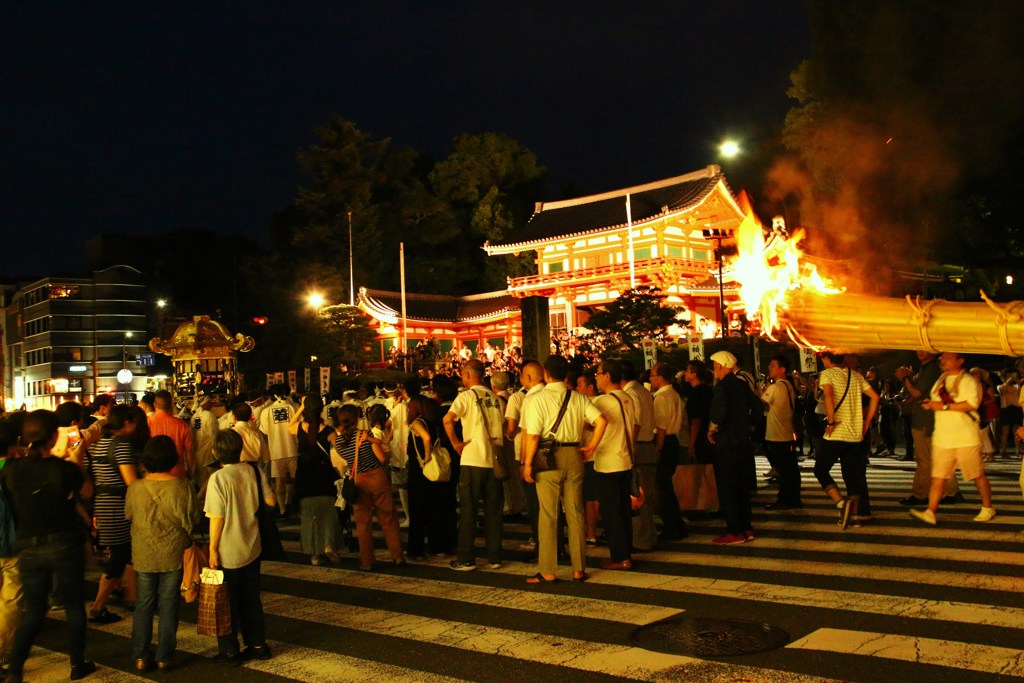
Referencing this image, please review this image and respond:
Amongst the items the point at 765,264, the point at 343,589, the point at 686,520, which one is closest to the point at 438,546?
the point at 343,589

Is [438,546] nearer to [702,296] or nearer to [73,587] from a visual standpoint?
[73,587]

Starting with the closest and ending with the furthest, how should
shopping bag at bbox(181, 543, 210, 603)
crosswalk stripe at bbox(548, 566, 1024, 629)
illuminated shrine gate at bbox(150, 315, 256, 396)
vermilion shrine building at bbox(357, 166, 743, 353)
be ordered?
crosswalk stripe at bbox(548, 566, 1024, 629) → shopping bag at bbox(181, 543, 210, 603) → illuminated shrine gate at bbox(150, 315, 256, 396) → vermilion shrine building at bbox(357, 166, 743, 353)

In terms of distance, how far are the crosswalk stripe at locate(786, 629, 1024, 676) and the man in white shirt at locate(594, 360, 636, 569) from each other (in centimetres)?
217

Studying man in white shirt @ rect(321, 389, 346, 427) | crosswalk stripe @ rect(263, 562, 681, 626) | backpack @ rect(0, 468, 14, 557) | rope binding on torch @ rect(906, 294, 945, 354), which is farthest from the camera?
man in white shirt @ rect(321, 389, 346, 427)

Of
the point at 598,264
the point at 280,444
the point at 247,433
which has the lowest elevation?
the point at 280,444

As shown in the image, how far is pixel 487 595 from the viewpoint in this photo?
6.40 m

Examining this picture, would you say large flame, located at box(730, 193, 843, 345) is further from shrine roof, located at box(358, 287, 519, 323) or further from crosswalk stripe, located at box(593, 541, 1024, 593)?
shrine roof, located at box(358, 287, 519, 323)

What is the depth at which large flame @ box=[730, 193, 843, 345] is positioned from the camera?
10.4 ft

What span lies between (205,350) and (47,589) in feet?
87.0

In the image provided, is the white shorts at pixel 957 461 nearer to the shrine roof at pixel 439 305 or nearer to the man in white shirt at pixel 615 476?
the man in white shirt at pixel 615 476

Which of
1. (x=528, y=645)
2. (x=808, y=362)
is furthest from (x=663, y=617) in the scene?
(x=808, y=362)

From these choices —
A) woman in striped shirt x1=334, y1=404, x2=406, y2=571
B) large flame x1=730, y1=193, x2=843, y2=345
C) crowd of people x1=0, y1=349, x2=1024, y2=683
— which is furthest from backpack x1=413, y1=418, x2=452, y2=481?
large flame x1=730, y1=193, x2=843, y2=345

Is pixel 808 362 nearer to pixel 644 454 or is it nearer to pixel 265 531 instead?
pixel 644 454

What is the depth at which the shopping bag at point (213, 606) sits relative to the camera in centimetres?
481
